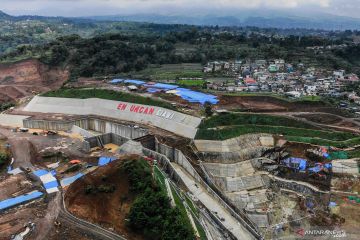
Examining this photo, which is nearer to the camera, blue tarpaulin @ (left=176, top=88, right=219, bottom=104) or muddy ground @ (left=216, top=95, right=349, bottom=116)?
muddy ground @ (left=216, top=95, right=349, bottom=116)

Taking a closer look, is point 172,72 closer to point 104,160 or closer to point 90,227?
point 104,160

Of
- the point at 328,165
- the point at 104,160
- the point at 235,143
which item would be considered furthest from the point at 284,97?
the point at 104,160

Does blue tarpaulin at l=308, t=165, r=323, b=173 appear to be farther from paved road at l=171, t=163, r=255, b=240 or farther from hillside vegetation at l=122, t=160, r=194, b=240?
hillside vegetation at l=122, t=160, r=194, b=240

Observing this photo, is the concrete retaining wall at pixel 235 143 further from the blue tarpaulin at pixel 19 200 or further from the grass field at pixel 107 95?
the blue tarpaulin at pixel 19 200

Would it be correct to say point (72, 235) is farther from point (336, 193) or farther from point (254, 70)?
point (254, 70)

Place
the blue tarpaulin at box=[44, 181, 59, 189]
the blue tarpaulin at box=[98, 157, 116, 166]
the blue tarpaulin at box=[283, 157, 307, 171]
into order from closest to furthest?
the blue tarpaulin at box=[44, 181, 59, 189]
the blue tarpaulin at box=[98, 157, 116, 166]
the blue tarpaulin at box=[283, 157, 307, 171]

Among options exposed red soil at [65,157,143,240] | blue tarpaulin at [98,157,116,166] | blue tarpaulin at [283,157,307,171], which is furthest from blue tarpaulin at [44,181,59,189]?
blue tarpaulin at [283,157,307,171]
